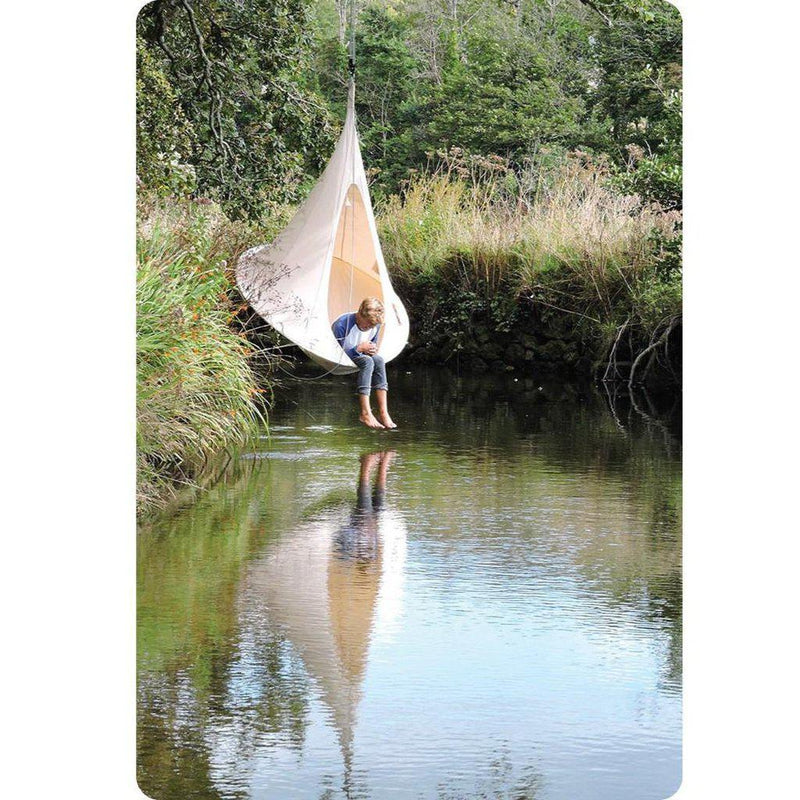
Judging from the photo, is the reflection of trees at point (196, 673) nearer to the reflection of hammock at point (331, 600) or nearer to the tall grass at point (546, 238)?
the reflection of hammock at point (331, 600)

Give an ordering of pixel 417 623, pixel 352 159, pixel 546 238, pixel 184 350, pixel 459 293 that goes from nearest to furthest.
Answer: pixel 417 623 → pixel 352 159 → pixel 184 350 → pixel 459 293 → pixel 546 238

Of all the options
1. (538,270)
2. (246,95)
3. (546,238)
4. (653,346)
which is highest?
(246,95)

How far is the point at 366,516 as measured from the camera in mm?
5289

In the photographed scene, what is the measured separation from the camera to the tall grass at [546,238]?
228 inches

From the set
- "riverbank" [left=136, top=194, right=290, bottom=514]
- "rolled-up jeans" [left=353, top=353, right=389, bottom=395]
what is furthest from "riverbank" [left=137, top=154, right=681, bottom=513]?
"rolled-up jeans" [left=353, top=353, right=389, bottom=395]

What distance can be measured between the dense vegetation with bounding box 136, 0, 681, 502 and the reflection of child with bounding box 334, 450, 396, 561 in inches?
23.4

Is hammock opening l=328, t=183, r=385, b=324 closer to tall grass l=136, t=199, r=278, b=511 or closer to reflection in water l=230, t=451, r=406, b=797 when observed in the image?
tall grass l=136, t=199, r=278, b=511

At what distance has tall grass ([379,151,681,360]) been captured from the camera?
19.0 feet

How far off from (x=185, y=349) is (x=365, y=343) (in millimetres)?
729

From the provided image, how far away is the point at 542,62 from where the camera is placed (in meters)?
4.88

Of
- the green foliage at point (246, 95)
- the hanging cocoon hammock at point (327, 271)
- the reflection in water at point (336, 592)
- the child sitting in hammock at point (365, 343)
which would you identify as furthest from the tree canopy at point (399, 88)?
the reflection in water at point (336, 592)

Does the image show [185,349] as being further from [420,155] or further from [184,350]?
[420,155]

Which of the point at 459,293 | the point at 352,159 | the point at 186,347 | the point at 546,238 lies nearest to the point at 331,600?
the point at 186,347
